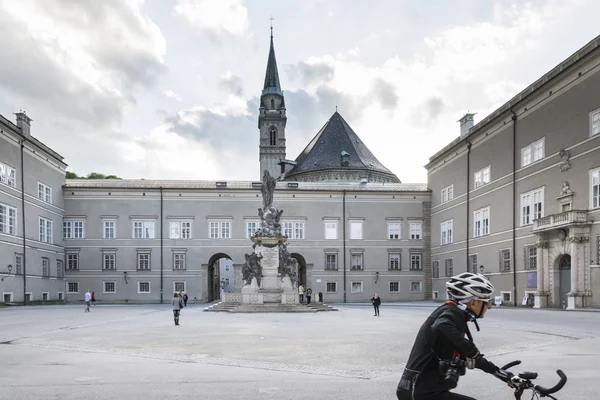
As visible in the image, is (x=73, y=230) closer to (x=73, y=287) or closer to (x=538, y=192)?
(x=73, y=287)

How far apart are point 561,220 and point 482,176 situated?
14.8 m

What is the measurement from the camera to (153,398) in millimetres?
9648

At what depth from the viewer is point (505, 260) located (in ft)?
160

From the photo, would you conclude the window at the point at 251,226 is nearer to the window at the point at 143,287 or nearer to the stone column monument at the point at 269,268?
the window at the point at 143,287

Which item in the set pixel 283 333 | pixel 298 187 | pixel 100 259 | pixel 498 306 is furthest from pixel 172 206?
pixel 283 333

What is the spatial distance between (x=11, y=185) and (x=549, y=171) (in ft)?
140

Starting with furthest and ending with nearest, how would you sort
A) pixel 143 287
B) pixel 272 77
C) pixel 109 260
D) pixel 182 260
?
1. pixel 272 77
2. pixel 182 260
3. pixel 109 260
4. pixel 143 287

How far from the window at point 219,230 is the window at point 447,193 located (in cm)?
2320

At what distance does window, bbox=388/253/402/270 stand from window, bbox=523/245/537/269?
2276 centimetres

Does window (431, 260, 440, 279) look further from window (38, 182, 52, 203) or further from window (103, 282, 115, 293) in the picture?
window (38, 182, 52, 203)

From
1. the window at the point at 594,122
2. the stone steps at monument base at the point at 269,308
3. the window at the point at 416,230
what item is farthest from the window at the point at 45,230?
the window at the point at 594,122

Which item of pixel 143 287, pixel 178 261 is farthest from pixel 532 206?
pixel 143 287

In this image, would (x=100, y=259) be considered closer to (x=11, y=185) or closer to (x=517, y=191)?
(x=11, y=185)

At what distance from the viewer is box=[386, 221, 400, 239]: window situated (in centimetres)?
6731
